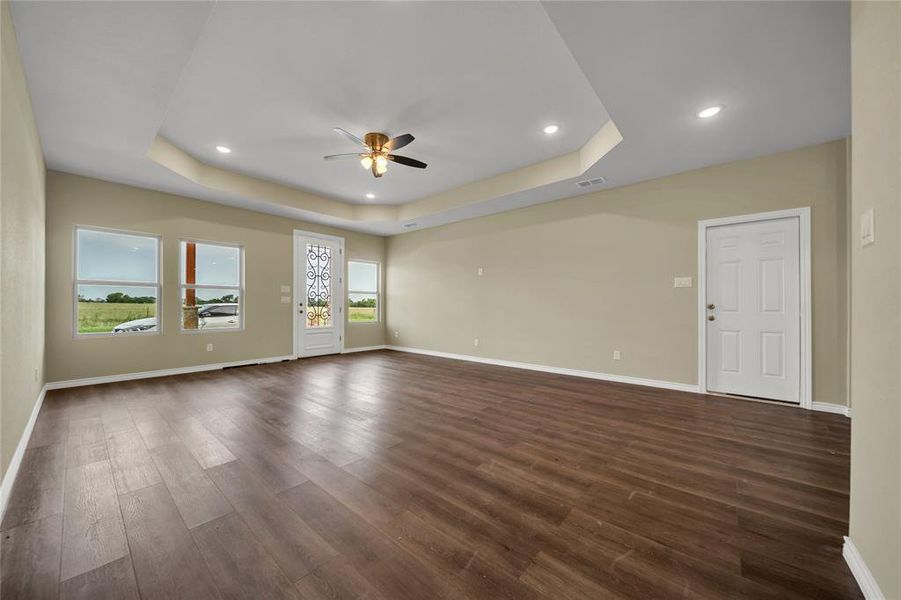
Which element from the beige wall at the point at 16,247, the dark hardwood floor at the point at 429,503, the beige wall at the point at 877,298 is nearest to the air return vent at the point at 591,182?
the dark hardwood floor at the point at 429,503

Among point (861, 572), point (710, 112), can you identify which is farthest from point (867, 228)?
point (710, 112)

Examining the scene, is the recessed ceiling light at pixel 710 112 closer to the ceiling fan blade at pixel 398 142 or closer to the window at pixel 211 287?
the ceiling fan blade at pixel 398 142

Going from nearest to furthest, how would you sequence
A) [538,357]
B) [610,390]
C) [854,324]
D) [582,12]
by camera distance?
[854,324]
[582,12]
[610,390]
[538,357]

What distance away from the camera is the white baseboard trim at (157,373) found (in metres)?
A: 4.18

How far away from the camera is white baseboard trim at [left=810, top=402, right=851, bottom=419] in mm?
3282

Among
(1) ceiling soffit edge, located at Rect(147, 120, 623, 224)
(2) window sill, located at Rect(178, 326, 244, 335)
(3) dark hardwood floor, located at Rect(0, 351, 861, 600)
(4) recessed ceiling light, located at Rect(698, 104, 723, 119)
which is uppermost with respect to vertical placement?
(1) ceiling soffit edge, located at Rect(147, 120, 623, 224)

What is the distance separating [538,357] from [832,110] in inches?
160

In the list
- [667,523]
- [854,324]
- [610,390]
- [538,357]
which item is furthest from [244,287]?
[854,324]

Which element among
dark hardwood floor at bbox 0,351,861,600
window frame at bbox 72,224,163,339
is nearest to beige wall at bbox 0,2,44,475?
dark hardwood floor at bbox 0,351,861,600

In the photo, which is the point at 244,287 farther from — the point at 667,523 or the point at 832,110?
the point at 832,110

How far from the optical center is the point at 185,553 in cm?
144

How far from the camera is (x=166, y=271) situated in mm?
4949

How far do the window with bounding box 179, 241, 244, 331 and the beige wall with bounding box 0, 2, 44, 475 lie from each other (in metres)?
2.06

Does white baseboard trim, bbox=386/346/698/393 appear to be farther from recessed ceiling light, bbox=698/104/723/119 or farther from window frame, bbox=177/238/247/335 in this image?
window frame, bbox=177/238/247/335
